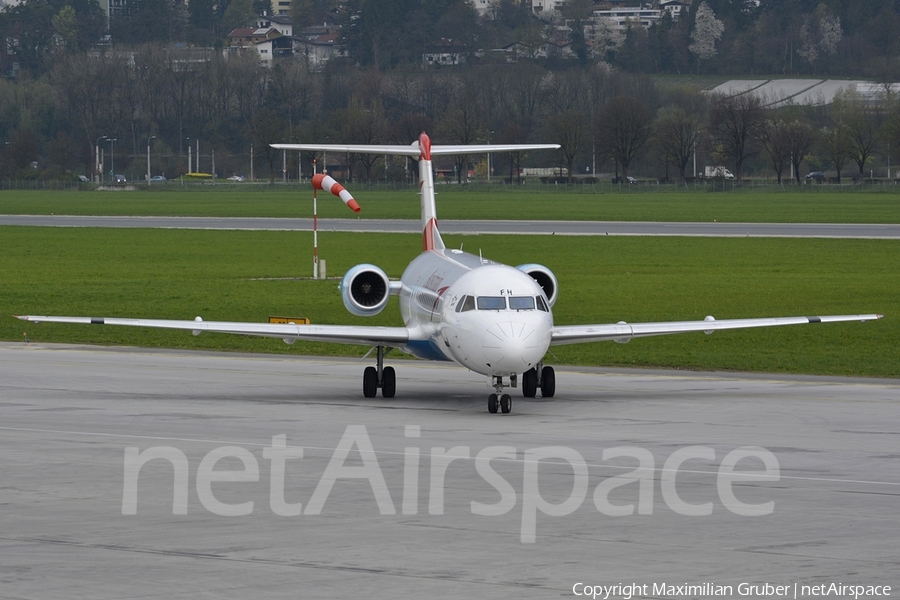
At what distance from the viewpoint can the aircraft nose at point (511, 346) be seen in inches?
889

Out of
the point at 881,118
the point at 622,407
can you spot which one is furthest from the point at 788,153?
the point at 622,407

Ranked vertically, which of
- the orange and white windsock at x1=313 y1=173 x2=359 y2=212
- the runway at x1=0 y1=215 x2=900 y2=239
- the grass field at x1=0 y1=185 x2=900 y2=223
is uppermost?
the orange and white windsock at x1=313 y1=173 x2=359 y2=212

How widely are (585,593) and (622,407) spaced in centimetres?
1284

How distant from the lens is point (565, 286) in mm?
50188

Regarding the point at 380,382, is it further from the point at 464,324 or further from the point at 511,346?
the point at 511,346

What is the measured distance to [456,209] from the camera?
109 meters

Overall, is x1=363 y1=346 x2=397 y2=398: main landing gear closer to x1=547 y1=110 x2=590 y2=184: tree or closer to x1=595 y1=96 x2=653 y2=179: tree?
x1=547 y1=110 x2=590 y2=184: tree

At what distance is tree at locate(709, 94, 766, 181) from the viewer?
17988 centimetres

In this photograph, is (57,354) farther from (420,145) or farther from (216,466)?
(216,466)

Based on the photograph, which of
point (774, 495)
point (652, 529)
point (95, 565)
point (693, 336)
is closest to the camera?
point (95, 565)

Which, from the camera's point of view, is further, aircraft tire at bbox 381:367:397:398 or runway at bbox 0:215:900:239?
runway at bbox 0:215:900:239

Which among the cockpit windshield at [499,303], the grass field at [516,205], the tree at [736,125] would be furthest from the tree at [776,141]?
the cockpit windshield at [499,303]

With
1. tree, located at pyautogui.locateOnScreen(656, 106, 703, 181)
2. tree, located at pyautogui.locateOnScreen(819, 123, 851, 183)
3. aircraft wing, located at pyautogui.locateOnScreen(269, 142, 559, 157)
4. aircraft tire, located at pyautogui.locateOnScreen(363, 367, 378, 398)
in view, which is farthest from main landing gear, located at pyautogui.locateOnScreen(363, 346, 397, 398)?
tree, located at pyautogui.locateOnScreen(819, 123, 851, 183)

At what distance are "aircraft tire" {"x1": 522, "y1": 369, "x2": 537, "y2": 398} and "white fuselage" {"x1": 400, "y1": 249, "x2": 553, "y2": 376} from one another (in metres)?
1.78
